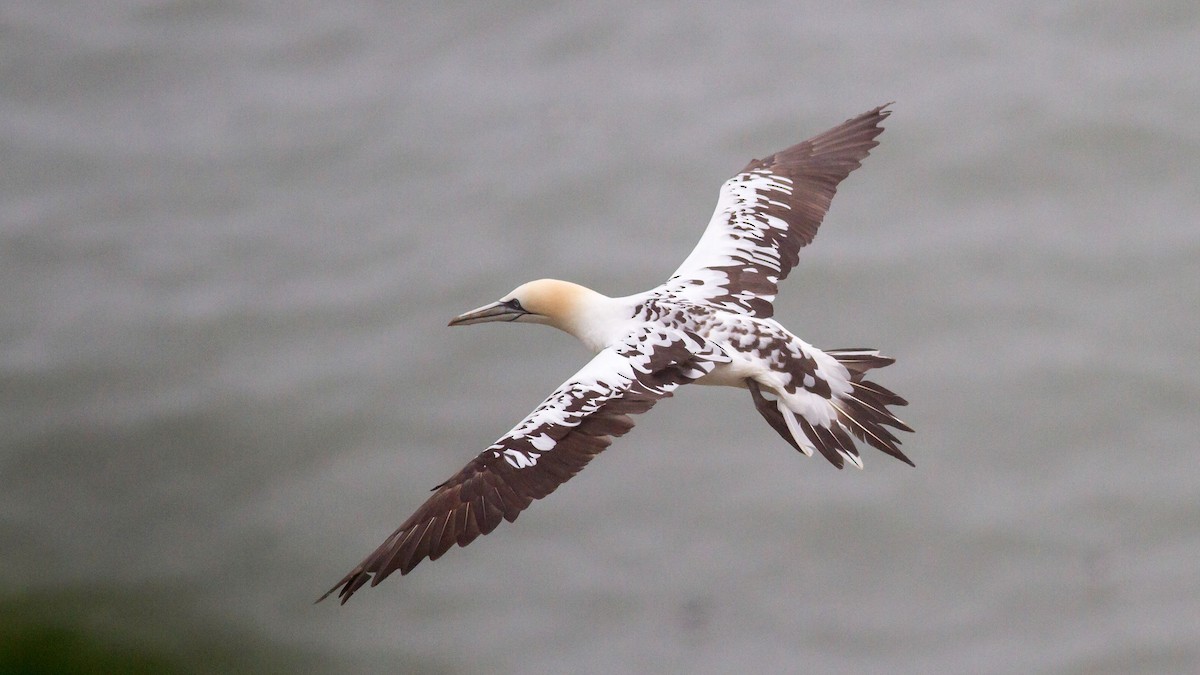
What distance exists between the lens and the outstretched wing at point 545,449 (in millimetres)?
5309

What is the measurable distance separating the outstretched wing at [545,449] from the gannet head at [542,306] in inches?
16.9

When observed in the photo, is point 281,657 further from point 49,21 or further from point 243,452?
point 49,21

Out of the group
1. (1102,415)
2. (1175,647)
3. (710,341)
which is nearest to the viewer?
(710,341)

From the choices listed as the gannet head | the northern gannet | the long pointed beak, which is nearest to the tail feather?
the northern gannet

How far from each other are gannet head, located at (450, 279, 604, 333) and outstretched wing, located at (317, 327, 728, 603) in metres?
0.43

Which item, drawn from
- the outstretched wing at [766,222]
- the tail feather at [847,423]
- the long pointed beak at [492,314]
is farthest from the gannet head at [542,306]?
the tail feather at [847,423]

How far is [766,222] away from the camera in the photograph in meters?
6.98

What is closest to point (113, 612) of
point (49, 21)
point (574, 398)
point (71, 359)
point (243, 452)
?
point (243, 452)

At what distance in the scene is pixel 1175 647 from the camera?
755 cm

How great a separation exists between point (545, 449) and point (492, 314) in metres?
1.18

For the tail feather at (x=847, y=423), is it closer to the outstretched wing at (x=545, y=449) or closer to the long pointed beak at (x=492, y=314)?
the outstretched wing at (x=545, y=449)

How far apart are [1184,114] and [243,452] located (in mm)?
5445

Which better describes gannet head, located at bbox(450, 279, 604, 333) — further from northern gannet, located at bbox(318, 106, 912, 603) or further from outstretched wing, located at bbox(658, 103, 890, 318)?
outstretched wing, located at bbox(658, 103, 890, 318)

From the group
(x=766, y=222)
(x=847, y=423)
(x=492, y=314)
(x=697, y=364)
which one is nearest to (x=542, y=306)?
(x=492, y=314)
